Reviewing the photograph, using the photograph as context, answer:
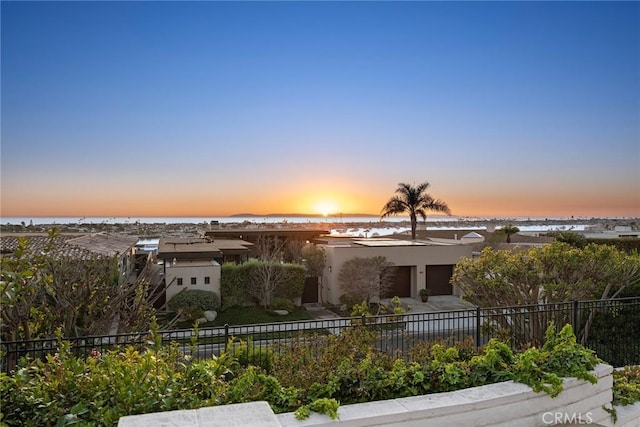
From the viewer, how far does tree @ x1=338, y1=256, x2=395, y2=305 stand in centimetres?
2228

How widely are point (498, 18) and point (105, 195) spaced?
2884cm

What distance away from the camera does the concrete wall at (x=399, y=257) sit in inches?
915

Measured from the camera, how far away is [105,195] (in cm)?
3203

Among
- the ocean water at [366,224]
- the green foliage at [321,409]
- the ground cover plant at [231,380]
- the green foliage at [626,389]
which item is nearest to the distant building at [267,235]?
the ocean water at [366,224]

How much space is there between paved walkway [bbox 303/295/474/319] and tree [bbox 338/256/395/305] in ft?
3.92

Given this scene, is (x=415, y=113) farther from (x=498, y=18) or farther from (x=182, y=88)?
(x=182, y=88)

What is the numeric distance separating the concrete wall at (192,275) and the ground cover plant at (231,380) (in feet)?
52.8

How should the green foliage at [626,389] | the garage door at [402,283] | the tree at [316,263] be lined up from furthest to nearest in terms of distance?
the garage door at [402,283]
the tree at [316,263]
the green foliage at [626,389]

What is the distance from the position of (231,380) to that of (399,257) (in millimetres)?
20662

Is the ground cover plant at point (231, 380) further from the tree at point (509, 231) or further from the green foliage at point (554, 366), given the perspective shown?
the tree at point (509, 231)

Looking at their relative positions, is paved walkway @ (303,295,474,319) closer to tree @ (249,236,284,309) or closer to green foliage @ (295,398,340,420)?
tree @ (249,236,284,309)

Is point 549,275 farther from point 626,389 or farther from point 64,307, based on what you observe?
point 64,307

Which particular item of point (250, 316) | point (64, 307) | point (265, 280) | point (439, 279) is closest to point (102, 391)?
point (64, 307)

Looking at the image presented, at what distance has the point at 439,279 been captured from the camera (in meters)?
25.3
